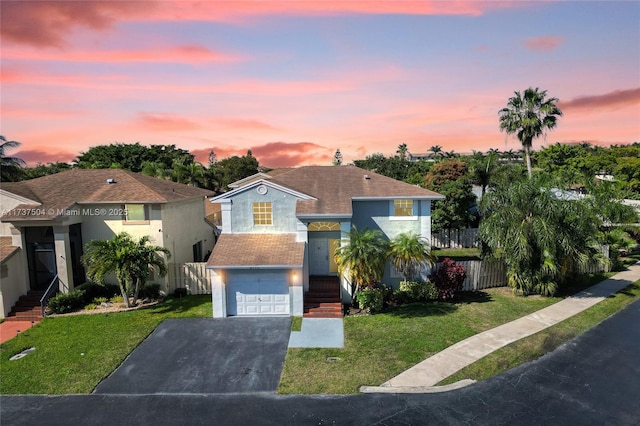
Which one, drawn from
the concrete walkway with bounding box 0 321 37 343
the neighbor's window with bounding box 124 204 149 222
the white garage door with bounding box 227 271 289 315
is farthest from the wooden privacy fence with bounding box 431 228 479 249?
the concrete walkway with bounding box 0 321 37 343

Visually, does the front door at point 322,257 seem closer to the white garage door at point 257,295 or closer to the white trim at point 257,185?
the white trim at point 257,185

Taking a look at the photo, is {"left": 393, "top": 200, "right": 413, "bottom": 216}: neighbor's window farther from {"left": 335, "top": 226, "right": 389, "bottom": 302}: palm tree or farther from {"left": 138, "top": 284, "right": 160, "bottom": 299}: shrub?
{"left": 138, "top": 284, "right": 160, "bottom": 299}: shrub

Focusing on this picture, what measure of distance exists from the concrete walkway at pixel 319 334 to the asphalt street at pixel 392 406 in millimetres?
3640

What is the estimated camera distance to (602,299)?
19891 mm

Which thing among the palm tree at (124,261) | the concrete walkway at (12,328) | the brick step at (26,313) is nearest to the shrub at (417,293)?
the palm tree at (124,261)

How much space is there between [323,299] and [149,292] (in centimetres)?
979

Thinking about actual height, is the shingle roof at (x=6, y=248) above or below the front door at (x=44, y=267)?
above

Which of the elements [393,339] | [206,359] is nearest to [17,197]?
[206,359]

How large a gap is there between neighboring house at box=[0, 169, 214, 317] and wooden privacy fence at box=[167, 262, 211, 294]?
2.01 feet

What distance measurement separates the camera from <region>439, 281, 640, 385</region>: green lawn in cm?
1299

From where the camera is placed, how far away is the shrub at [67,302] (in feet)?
62.2

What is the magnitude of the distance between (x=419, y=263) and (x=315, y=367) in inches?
345

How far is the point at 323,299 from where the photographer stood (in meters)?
19.2

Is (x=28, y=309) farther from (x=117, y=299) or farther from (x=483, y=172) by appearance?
(x=483, y=172)
